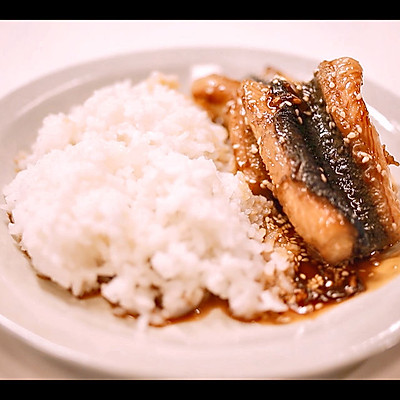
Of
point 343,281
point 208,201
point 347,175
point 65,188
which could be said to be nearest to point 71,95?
point 65,188

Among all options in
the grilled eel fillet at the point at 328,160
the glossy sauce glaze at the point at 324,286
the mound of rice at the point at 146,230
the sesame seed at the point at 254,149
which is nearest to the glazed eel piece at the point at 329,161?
the grilled eel fillet at the point at 328,160

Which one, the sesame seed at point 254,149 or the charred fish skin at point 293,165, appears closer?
the charred fish skin at point 293,165

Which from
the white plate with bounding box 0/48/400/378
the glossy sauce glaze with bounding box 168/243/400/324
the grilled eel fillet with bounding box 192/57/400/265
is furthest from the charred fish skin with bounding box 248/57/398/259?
the white plate with bounding box 0/48/400/378

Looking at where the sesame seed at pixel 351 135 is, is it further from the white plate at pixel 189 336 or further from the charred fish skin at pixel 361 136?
the white plate at pixel 189 336

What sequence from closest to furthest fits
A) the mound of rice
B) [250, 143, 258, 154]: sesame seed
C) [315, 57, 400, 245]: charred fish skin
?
the mound of rice < [315, 57, 400, 245]: charred fish skin < [250, 143, 258, 154]: sesame seed

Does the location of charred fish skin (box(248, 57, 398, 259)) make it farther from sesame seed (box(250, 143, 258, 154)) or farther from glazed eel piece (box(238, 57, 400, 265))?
sesame seed (box(250, 143, 258, 154))

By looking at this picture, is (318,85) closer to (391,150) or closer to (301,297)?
(391,150)

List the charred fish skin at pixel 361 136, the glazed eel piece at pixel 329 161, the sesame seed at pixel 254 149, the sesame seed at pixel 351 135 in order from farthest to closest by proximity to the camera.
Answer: the sesame seed at pixel 254 149 < the sesame seed at pixel 351 135 < the charred fish skin at pixel 361 136 < the glazed eel piece at pixel 329 161
